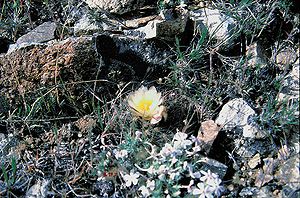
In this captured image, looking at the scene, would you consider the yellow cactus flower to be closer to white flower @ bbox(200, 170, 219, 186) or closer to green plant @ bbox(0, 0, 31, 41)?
white flower @ bbox(200, 170, 219, 186)

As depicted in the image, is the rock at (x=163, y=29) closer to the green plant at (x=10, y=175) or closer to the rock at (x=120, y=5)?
the rock at (x=120, y=5)

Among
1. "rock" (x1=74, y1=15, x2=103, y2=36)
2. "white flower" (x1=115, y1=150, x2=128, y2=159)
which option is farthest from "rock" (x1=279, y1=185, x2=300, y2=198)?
"rock" (x1=74, y1=15, x2=103, y2=36)

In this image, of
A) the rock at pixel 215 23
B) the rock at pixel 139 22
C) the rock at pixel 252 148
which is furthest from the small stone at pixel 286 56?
the rock at pixel 139 22

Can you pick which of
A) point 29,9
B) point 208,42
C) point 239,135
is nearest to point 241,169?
point 239,135

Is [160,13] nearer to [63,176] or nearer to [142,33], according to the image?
[142,33]

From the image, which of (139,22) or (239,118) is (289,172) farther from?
(139,22)

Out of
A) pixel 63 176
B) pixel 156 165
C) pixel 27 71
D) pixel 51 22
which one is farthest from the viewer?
pixel 51 22
